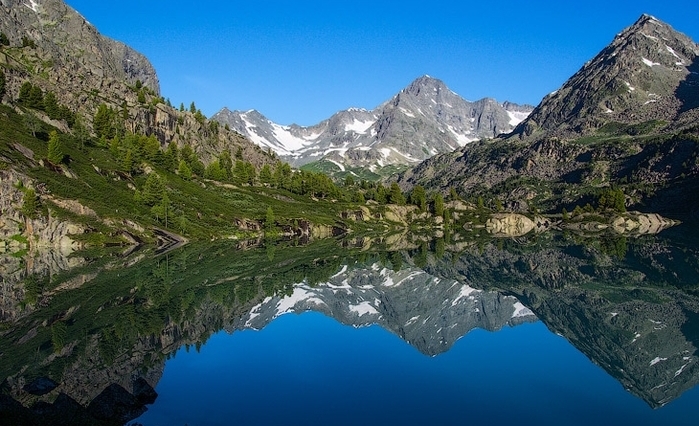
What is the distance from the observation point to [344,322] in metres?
44.7

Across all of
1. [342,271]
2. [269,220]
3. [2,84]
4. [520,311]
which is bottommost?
[520,311]

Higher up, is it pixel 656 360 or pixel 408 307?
pixel 408 307

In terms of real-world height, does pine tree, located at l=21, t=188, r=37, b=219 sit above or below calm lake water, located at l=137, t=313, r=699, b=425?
above

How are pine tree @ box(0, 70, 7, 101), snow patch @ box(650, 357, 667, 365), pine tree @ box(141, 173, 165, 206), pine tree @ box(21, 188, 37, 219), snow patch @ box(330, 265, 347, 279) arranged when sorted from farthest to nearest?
pine tree @ box(0, 70, 7, 101) → pine tree @ box(141, 173, 165, 206) → pine tree @ box(21, 188, 37, 219) → snow patch @ box(330, 265, 347, 279) → snow patch @ box(650, 357, 667, 365)

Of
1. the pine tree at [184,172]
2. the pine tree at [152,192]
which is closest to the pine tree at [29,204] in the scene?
the pine tree at [152,192]

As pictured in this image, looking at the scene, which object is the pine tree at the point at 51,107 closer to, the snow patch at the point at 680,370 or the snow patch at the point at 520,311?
the snow patch at the point at 520,311

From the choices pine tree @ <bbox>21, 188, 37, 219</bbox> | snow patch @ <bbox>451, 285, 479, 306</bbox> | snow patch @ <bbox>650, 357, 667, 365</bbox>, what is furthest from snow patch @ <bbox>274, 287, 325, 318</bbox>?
pine tree @ <bbox>21, 188, 37, 219</bbox>

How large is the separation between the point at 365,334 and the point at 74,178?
A: 9339cm

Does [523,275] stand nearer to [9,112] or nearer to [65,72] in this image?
[9,112]

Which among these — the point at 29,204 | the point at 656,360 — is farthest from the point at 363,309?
the point at 29,204

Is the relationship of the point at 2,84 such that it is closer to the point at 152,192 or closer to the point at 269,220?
the point at 152,192

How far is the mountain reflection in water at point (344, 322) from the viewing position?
23.3 metres

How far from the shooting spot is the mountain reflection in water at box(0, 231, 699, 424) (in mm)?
23281

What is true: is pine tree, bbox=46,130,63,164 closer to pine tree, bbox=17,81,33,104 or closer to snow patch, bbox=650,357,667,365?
pine tree, bbox=17,81,33,104
